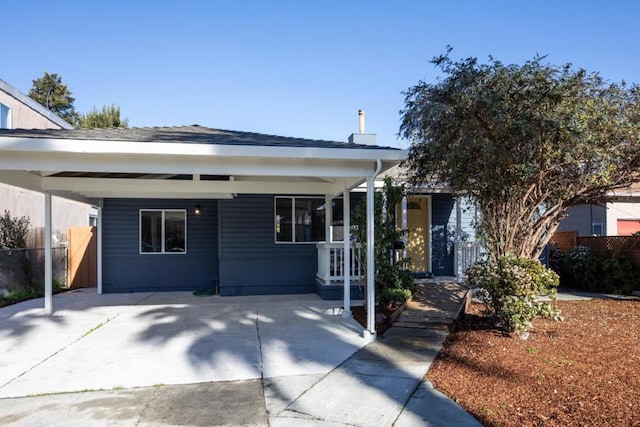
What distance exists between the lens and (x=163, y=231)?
1130 cm

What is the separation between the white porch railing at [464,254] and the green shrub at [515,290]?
416cm

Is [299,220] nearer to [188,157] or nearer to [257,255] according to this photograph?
[257,255]

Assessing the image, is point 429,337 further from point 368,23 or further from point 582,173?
point 368,23

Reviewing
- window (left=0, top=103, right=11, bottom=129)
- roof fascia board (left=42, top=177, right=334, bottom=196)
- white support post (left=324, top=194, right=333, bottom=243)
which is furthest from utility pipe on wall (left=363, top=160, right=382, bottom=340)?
window (left=0, top=103, right=11, bottom=129)

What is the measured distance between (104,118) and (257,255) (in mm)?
19968

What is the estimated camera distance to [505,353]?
5.41m

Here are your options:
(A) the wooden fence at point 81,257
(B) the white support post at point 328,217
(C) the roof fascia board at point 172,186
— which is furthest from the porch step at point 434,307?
(A) the wooden fence at point 81,257

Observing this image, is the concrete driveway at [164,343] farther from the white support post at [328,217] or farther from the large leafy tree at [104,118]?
the large leafy tree at [104,118]

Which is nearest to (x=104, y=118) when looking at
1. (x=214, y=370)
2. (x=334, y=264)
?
(x=334, y=264)

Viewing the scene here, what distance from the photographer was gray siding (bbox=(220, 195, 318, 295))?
10477mm

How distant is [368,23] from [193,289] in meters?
7.72

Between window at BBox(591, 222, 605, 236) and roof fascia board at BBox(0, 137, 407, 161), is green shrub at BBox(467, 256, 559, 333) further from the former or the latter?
window at BBox(591, 222, 605, 236)

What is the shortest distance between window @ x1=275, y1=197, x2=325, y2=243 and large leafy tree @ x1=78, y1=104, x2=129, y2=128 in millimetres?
19181

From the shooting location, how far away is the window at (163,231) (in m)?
11.2
